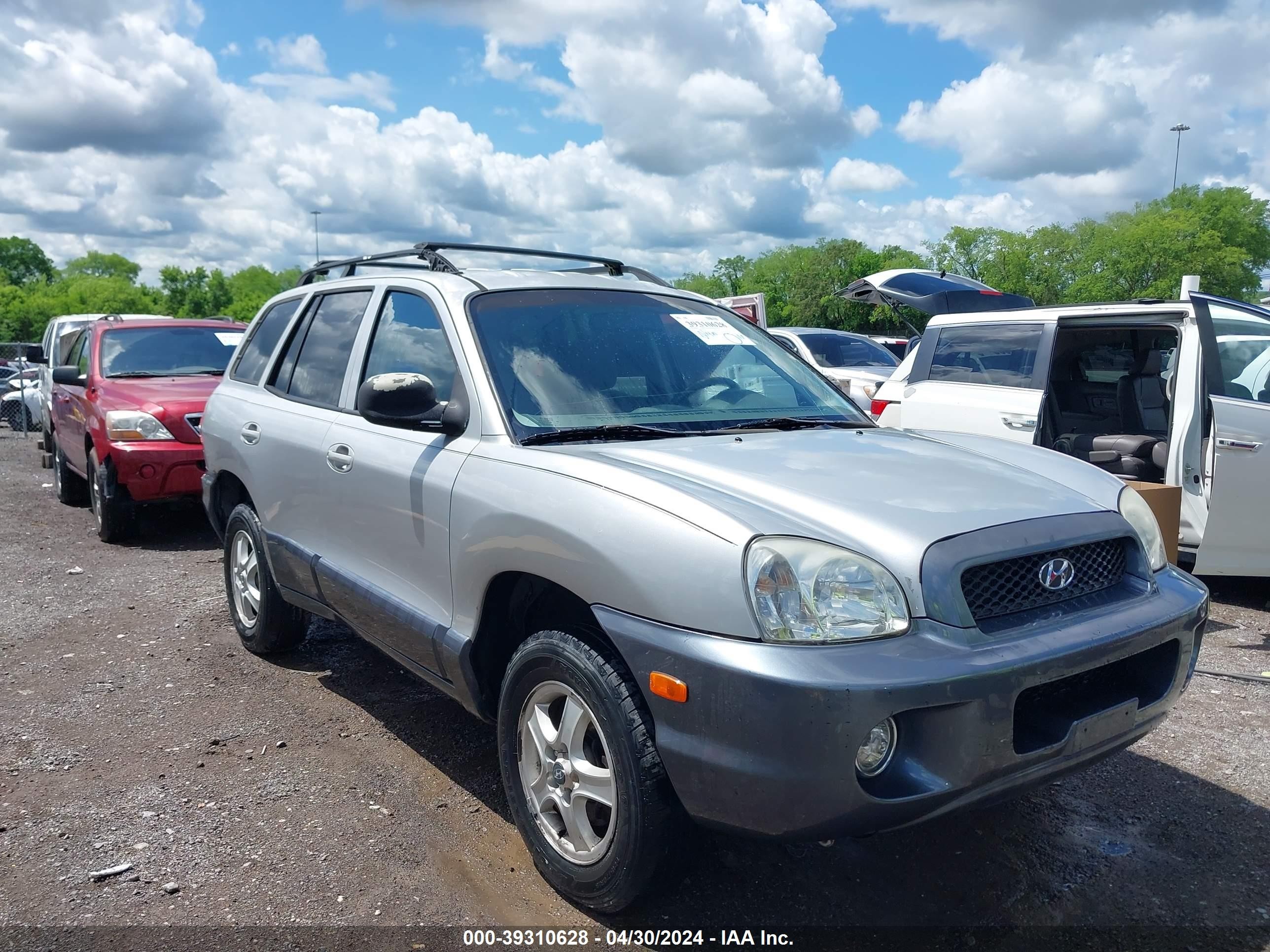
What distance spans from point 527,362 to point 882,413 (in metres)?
4.98

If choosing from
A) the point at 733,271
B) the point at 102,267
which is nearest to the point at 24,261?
the point at 102,267

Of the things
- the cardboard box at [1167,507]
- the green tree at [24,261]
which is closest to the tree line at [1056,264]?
the green tree at [24,261]

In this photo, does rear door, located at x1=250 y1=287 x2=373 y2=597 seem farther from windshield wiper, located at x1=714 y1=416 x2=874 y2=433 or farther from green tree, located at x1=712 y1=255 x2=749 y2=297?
green tree, located at x1=712 y1=255 x2=749 y2=297

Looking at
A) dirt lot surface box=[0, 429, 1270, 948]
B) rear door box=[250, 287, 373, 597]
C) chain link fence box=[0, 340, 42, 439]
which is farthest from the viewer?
chain link fence box=[0, 340, 42, 439]

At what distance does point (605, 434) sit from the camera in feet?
A: 10.2

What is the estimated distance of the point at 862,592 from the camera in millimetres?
2297

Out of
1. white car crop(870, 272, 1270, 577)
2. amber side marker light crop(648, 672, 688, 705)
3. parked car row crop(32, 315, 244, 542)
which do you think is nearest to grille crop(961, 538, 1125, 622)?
amber side marker light crop(648, 672, 688, 705)

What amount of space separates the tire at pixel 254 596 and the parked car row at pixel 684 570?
0.38m

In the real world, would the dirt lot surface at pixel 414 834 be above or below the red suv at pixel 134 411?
below

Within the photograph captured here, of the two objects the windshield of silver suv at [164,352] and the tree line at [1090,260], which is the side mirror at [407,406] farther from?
the tree line at [1090,260]

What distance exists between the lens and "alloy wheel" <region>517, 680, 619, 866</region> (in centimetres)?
262

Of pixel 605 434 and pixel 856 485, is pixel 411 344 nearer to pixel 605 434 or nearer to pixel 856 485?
pixel 605 434

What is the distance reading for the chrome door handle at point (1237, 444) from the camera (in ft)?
18.0

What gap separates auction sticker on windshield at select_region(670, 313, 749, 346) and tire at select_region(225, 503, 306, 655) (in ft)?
7.18
